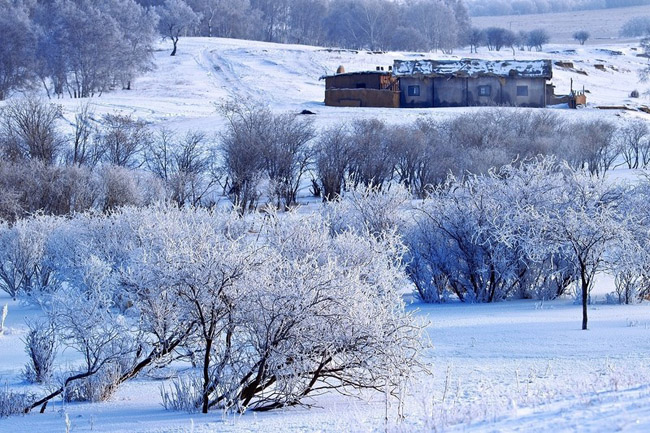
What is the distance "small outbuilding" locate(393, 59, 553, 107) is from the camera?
63562mm

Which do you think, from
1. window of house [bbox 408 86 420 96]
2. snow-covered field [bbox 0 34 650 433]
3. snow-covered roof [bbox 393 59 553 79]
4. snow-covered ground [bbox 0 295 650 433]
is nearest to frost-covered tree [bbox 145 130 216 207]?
snow-covered field [bbox 0 34 650 433]

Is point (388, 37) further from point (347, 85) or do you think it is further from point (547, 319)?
point (547, 319)

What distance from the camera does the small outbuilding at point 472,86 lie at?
6356 centimetres

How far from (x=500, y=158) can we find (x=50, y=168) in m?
18.3

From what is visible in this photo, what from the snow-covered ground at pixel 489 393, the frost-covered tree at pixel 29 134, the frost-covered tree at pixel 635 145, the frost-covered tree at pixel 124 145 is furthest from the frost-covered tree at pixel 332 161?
the snow-covered ground at pixel 489 393

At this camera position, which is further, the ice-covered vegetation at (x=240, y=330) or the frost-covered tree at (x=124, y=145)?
the frost-covered tree at (x=124, y=145)

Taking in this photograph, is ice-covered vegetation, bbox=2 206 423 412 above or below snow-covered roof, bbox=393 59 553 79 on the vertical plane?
below

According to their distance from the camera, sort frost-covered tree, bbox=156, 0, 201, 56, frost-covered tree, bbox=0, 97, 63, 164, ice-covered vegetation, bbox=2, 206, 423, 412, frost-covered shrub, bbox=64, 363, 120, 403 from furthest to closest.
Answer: frost-covered tree, bbox=156, 0, 201, 56 < frost-covered tree, bbox=0, 97, 63, 164 < frost-covered shrub, bbox=64, 363, 120, 403 < ice-covered vegetation, bbox=2, 206, 423, 412

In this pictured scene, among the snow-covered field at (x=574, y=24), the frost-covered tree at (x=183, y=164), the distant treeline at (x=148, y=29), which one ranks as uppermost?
the snow-covered field at (x=574, y=24)

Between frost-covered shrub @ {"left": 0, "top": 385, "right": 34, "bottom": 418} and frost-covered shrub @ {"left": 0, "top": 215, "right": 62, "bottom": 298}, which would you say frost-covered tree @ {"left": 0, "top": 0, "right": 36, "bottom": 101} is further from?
frost-covered shrub @ {"left": 0, "top": 385, "right": 34, "bottom": 418}

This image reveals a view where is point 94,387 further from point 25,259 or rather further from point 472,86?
point 472,86

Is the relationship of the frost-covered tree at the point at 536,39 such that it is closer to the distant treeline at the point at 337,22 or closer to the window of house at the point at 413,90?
the distant treeline at the point at 337,22

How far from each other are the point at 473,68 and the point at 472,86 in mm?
1504

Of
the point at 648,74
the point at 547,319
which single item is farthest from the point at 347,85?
the point at 547,319
